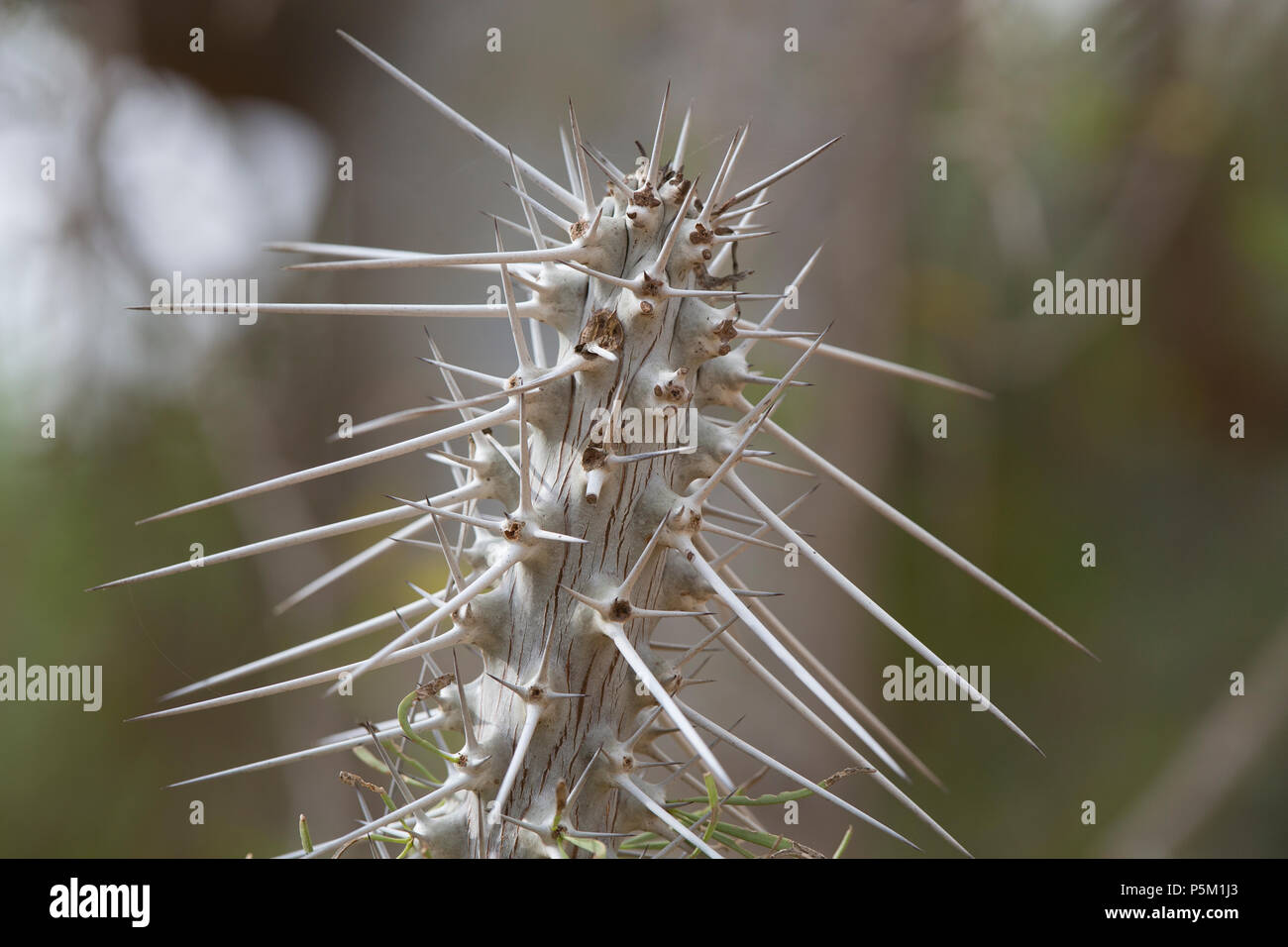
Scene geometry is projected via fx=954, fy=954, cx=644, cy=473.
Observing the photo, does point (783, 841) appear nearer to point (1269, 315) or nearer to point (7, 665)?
point (7, 665)

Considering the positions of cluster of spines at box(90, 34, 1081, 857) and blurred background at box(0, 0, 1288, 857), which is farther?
blurred background at box(0, 0, 1288, 857)

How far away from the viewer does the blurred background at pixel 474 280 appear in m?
1.51

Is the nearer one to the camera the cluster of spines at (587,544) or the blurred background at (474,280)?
the cluster of spines at (587,544)

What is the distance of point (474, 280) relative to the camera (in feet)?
5.08

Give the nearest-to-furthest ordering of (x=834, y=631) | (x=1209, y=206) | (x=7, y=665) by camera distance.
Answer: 1. (x=7, y=665)
2. (x=834, y=631)
3. (x=1209, y=206)

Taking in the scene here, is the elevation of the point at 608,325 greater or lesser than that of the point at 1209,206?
lesser

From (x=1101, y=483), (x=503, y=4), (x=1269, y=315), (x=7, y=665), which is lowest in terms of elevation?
(x=7, y=665)

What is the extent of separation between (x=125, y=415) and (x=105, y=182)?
374mm

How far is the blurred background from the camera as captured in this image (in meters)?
1.51

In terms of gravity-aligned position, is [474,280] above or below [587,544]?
above

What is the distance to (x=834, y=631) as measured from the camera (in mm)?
1636

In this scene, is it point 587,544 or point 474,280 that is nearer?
point 587,544
